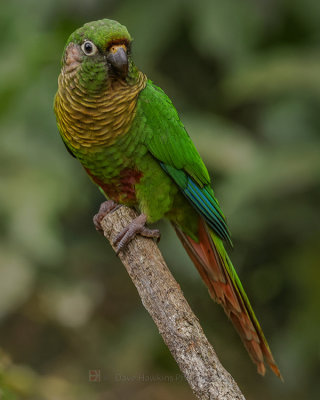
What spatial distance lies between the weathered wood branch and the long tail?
538 millimetres

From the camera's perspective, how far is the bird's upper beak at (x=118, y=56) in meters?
2.82

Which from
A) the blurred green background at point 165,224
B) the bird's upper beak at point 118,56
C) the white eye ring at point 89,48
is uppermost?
the white eye ring at point 89,48

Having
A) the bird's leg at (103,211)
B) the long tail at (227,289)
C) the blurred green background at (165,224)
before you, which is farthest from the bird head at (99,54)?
the blurred green background at (165,224)

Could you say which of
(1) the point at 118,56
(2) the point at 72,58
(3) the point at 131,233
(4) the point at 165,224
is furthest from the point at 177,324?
(4) the point at 165,224

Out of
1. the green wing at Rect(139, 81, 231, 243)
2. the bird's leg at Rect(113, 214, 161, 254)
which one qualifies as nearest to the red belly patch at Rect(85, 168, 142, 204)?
the green wing at Rect(139, 81, 231, 243)

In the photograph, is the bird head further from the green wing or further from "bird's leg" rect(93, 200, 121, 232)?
"bird's leg" rect(93, 200, 121, 232)

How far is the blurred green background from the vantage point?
15.1 feet

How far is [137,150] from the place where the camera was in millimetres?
3074

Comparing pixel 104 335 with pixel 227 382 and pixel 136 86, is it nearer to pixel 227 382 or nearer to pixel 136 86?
pixel 136 86

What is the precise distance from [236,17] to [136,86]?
2659mm

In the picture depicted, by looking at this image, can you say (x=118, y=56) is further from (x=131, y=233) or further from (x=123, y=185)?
(x=131, y=233)

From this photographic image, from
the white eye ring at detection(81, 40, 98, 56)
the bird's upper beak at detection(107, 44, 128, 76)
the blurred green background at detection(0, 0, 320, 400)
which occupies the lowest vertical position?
the blurred green background at detection(0, 0, 320, 400)

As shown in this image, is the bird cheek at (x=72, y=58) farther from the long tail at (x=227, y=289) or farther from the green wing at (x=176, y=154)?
the long tail at (x=227, y=289)

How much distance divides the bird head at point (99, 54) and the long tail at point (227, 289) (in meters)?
0.89
